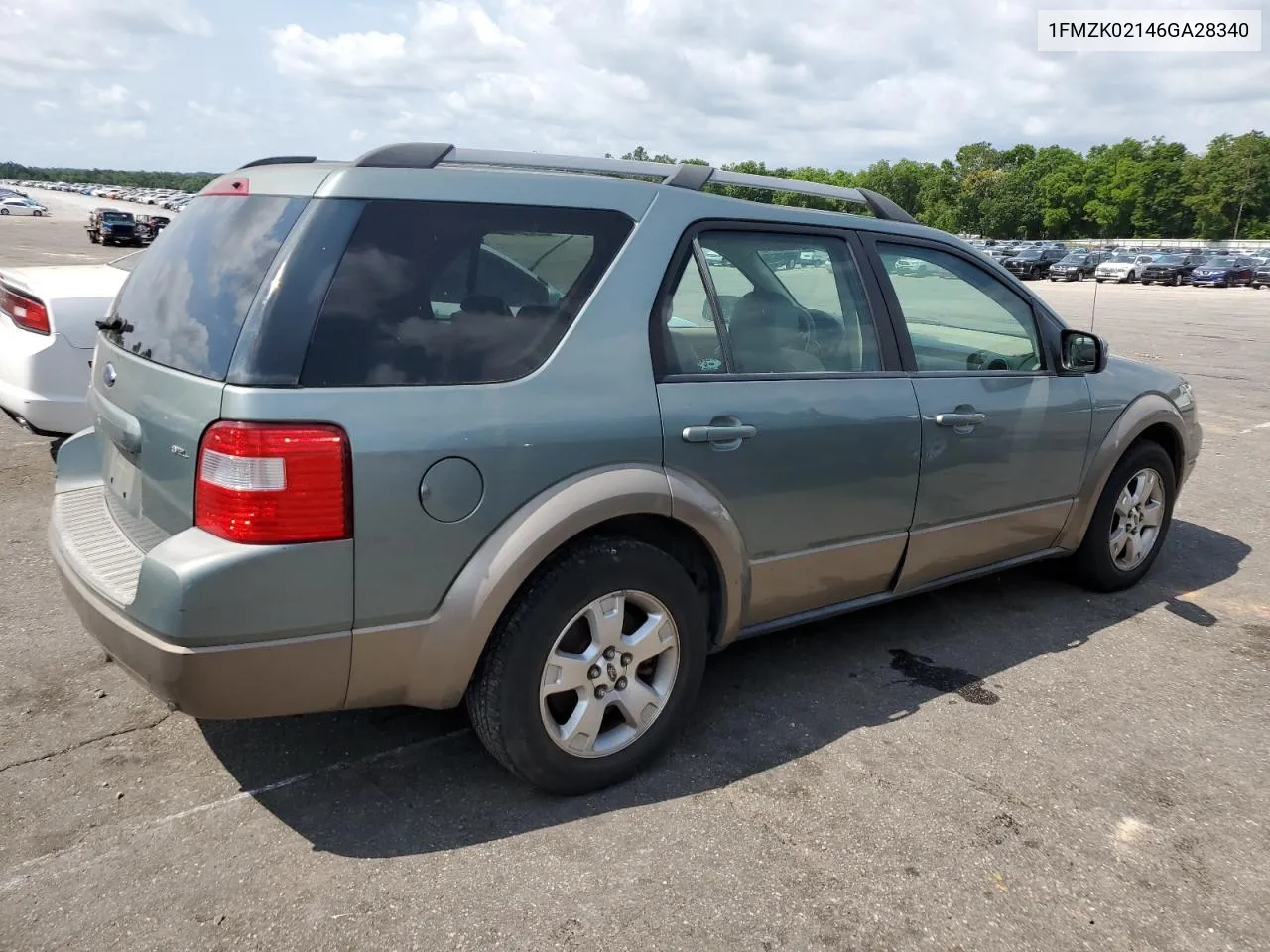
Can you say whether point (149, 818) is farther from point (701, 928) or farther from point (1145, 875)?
point (1145, 875)

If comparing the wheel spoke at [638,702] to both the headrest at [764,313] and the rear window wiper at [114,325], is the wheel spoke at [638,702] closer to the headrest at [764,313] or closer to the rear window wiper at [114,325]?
the headrest at [764,313]

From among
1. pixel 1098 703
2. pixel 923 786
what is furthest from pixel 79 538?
pixel 1098 703

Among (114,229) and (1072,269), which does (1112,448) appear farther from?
(1072,269)

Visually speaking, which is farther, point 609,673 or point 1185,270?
point 1185,270

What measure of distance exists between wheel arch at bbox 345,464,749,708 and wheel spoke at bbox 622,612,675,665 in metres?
0.29

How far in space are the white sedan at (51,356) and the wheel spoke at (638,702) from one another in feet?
13.2

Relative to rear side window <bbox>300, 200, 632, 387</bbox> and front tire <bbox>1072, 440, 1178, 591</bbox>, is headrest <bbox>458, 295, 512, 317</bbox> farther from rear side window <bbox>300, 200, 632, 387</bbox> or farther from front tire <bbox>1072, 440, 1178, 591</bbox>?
front tire <bbox>1072, 440, 1178, 591</bbox>

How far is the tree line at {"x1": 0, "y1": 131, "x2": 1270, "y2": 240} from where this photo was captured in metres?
94.8

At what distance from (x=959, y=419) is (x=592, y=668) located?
1.78 m

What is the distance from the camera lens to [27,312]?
18.4ft

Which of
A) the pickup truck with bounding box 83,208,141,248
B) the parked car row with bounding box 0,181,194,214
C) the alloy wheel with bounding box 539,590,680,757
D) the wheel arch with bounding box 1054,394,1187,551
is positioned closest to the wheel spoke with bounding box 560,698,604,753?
the alloy wheel with bounding box 539,590,680,757

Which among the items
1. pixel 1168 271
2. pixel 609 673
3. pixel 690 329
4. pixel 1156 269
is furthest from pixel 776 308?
pixel 1168 271

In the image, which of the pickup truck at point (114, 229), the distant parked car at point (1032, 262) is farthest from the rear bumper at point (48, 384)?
the distant parked car at point (1032, 262)

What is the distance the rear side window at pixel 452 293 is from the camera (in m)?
2.51
